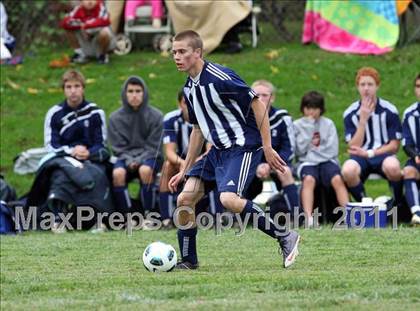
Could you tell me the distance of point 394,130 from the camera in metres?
12.2

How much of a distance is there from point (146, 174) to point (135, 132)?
62cm

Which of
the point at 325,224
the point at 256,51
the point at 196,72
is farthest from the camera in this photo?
the point at 256,51

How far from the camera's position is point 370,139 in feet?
40.1

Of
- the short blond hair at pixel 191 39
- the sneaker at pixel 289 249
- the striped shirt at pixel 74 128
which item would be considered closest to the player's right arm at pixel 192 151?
the short blond hair at pixel 191 39

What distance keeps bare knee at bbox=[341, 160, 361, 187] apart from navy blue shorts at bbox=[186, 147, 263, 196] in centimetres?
388

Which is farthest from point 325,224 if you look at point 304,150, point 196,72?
point 196,72

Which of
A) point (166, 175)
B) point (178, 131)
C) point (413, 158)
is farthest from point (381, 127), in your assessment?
point (166, 175)

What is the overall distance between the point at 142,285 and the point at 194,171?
1389 mm

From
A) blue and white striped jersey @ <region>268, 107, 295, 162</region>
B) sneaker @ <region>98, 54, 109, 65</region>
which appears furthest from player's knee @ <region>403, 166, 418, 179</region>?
sneaker @ <region>98, 54, 109, 65</region>

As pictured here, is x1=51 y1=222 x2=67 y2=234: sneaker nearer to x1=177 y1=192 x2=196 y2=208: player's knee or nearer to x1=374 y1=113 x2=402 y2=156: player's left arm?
x1=374 y1=113 x2=402 y2=156: player's left arm

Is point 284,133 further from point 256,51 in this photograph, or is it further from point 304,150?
point 256,51

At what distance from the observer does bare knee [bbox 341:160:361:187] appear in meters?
11.8

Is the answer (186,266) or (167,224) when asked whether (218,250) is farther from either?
(167,224)

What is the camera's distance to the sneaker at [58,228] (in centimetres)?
1174
